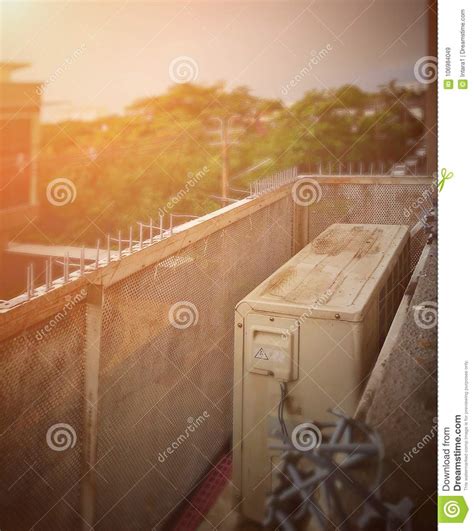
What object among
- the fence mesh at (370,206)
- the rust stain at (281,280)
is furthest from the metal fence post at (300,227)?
the rust stain at (281,280)

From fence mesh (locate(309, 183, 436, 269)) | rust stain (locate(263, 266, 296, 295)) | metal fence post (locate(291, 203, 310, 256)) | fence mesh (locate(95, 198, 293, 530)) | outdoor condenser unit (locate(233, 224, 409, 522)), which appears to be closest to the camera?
fence mesh (locate(95, 198, 293, 530))

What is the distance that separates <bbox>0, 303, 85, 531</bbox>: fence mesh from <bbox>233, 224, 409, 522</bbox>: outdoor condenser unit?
77 cm

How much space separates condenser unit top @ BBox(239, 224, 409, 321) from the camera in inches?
83.4

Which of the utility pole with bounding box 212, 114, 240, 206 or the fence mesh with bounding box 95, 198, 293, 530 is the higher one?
the utility pole with bounding box 212, 114, 240, 206

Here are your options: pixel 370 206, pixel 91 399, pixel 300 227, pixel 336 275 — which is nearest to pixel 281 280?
pixel 336 275

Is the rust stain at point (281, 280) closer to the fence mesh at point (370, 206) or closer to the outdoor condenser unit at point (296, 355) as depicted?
the outdoor condenser unit at point (296, 355)

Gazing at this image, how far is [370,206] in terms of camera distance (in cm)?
363

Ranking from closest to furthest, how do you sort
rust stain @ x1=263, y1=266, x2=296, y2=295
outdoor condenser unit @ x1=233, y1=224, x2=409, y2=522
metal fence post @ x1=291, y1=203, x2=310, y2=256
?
1. outdoor condenser unit @ x1=233, y1=224, x2=409, y2=522
2. rust stain @ x1=263, y1=266, x2=296, y2=295
3. metal fence post @ x1=291, y1=203, x2=310, y2=256

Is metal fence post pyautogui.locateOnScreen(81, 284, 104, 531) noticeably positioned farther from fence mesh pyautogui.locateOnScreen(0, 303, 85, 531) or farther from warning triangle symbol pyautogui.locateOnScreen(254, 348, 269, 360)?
warning triangle symbol pyautogui.locateOnScreen(254, 348, 269, 360)

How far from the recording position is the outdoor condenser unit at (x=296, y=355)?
2.06 meters

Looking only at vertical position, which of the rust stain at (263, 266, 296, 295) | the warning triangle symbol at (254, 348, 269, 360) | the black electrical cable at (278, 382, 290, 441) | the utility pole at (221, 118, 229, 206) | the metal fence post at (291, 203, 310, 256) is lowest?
the black electrical cable at (278, 382, 290, 441)

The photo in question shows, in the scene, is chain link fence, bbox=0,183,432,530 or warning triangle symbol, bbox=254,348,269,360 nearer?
chain link fence, bbox=0,183,432,530

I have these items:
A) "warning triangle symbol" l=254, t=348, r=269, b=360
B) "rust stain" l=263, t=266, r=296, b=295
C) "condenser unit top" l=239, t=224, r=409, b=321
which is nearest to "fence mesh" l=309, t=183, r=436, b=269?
"condenser unit top" l=239, t=224, r=409, b=321

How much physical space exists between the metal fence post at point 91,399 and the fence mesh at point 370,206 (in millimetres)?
2282
